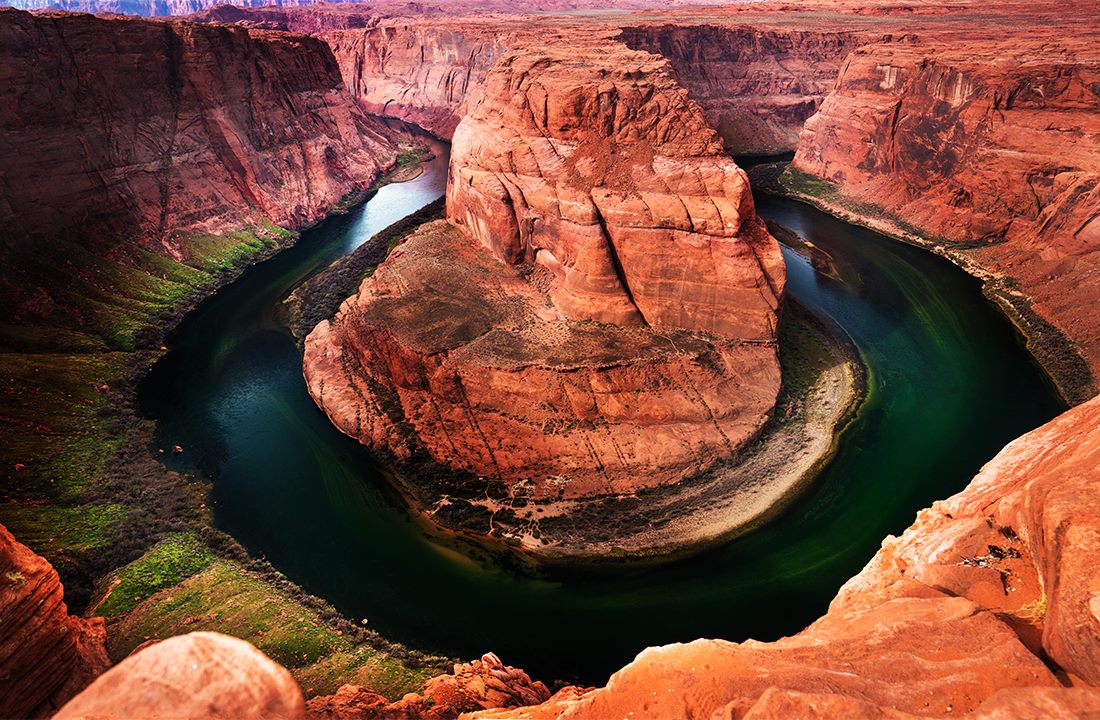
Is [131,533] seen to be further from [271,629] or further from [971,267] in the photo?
[971,267]

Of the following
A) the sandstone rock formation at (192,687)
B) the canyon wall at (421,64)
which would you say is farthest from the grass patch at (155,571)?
the canyon wall at (421,64)

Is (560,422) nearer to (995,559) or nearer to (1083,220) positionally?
(995,559)

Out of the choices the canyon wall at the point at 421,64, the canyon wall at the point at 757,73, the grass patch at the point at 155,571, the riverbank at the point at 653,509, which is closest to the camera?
the grass patch at the point at 155,571

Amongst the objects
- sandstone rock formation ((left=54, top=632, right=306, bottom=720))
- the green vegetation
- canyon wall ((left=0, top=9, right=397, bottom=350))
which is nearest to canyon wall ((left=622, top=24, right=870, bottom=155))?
canyon wall ((left=0, top=9, right=397, bottom=350))

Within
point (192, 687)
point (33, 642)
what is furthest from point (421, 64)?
point (192, 687)

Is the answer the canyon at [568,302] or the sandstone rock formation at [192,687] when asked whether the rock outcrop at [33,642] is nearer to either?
the canyon at [568,302]

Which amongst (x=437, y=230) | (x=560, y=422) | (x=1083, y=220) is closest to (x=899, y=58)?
(x=1083, y=220)
